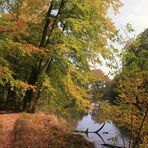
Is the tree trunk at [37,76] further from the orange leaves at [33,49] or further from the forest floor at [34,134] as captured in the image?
the forest floor at [34,134]

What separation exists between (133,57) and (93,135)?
20.3 m

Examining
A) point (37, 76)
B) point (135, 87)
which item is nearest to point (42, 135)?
point (37, 76)

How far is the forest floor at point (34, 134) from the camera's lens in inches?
635

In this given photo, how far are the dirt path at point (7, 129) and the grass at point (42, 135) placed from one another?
24cm

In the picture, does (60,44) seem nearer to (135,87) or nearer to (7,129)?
(7,129)

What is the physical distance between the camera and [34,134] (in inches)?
665

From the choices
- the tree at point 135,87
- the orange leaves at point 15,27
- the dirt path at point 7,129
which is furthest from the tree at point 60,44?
the tree at point 135,87

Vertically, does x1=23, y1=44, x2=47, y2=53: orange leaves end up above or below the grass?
above

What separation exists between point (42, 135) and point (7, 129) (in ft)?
5.49

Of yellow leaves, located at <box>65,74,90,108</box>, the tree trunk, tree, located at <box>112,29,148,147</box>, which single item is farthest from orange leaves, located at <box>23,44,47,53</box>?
tree, located at <box>112,29,148,147</box>

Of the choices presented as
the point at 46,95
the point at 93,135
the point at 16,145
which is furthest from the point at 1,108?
the point at 16,145

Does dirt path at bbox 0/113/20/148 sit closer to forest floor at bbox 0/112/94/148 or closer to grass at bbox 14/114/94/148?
forest floor at bbox 0/112/94/148

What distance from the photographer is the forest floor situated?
16.1m

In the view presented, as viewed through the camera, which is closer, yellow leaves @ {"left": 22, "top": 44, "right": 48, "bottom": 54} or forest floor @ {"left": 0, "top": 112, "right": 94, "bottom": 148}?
forest floor @ {"left": 0, "top": 112, "right": 94, "bottom": 148}
